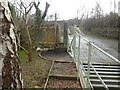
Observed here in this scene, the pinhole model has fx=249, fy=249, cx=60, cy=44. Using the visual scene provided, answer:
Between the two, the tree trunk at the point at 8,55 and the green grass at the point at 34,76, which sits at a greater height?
the tree trunk at the point at 8,55

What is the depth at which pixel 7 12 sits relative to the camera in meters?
1.67

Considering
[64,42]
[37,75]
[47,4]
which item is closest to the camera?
[37,75]

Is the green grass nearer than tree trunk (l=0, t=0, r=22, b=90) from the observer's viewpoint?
No

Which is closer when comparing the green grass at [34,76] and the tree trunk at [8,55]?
the tree trunk at [8,55]

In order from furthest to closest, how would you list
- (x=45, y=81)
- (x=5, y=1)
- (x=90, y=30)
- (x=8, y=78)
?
(x=90, y=30)
(x=45, y=81)
(x=5, y=1)
(x=8, y=78)

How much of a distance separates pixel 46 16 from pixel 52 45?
4.97m

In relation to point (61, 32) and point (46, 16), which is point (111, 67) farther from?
point (46, 16)

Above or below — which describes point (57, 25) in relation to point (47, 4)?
below

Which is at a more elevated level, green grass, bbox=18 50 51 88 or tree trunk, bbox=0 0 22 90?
tree trunk, bbox=0 0 22 90

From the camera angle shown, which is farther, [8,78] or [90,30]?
[90,30]

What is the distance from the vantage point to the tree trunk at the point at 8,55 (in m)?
1.55

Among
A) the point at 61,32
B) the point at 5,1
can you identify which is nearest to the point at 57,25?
the point at 61,32

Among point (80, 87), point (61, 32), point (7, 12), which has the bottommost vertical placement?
point (80, 87)

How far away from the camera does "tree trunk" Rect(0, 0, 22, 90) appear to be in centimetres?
155
